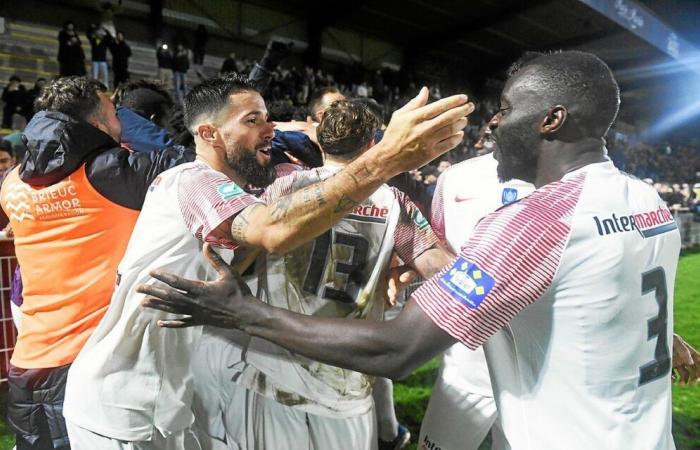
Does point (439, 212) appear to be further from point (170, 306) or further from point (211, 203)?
point (170, 306)

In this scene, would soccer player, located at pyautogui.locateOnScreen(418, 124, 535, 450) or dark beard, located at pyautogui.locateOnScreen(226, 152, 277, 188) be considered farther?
soccer player, located at pyautogui.locateOnScreen(418, 124, 535, 450)

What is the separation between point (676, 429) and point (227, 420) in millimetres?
3347

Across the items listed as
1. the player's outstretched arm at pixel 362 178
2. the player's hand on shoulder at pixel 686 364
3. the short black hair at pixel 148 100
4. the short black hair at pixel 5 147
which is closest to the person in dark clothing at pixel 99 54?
the short black hair at pixel 5 147

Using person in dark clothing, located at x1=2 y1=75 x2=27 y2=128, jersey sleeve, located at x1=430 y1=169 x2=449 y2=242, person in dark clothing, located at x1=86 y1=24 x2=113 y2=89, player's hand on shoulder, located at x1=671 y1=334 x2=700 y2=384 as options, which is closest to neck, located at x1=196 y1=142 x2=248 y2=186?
jersey sleeve, located at x1=430 y1=169 x2=449 y2=242

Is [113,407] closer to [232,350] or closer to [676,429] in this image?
[232,350]

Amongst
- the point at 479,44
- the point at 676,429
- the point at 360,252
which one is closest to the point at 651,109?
the point at 479,44

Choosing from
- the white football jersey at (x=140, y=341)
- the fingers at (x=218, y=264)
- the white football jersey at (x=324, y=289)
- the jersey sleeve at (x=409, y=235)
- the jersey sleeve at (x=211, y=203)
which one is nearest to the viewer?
the fingers at (x=218, y=264)

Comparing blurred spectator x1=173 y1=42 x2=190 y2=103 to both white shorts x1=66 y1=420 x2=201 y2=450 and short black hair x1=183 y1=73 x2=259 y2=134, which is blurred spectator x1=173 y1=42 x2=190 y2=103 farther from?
white shorts x1=66 y1=420 x2=201 y2=450

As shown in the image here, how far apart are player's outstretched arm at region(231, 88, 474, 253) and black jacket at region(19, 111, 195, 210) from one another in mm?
866

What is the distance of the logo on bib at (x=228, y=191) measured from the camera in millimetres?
1809

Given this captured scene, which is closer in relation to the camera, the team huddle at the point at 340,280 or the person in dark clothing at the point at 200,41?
Result: the team huddle at the point at 340,280

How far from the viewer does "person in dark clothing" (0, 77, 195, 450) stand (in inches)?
92.5

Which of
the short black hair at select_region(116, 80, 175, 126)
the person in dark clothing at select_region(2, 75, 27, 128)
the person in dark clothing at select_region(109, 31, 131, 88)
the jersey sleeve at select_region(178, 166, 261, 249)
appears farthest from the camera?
the person in dark clothing at select_region(109, 31, 131, 88)

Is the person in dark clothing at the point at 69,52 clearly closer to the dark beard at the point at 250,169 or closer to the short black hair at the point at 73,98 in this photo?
the short black hair at the point at 73,98
